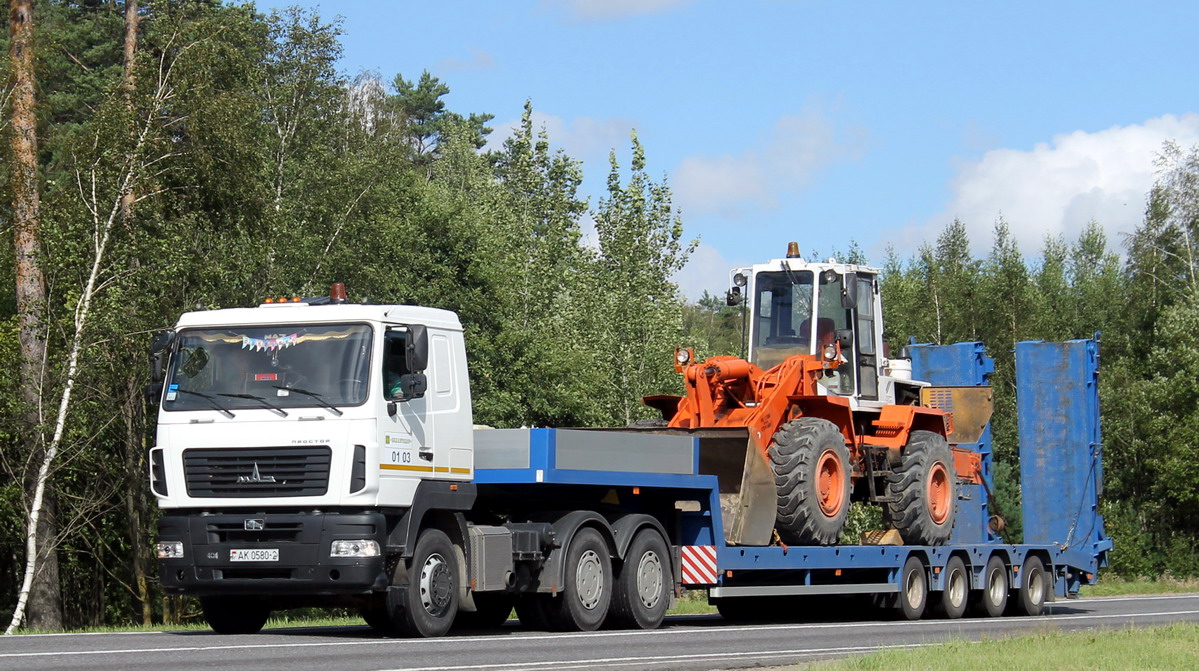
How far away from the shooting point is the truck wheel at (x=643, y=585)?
16453 mm

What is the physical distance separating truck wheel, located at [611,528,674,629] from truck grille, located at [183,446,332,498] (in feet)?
13.4

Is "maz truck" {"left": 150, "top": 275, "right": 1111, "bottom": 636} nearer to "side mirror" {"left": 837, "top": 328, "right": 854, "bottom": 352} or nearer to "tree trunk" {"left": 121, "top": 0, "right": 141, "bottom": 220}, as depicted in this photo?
"side mirror" {"left": 837, "top": 328, "right": 854, "bottom": 352}

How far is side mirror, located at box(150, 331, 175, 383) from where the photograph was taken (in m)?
14.4

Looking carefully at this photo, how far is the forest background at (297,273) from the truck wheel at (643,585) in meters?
4.83

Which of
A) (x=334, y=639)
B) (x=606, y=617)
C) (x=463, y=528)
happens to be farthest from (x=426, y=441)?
(x=606, y=617)

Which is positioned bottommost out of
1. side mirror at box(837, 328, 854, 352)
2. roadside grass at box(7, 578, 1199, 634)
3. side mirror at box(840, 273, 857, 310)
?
roadside grass at box(7, 578, 1199, 634)

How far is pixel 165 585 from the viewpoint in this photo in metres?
14.1

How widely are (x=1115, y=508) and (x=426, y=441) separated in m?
38.4

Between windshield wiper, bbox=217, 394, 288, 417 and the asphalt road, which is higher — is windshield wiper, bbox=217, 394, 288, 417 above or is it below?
above

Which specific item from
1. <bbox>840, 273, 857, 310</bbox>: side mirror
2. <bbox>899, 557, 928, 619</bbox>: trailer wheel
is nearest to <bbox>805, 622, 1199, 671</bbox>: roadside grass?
<bbox>899, 557, 928, 619</bbox>: trailer wheel

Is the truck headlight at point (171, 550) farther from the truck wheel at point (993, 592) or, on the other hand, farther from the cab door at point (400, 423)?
the truck wheel at point (993, 592)

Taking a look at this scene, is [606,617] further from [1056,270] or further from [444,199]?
[1056,270]

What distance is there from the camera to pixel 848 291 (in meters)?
19.8

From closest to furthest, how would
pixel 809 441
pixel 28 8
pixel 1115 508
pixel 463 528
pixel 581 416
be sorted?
pixel 463 528 → pixel 809 441 → pixel 28 8 → pixel 581 416 → pixel 1115 508
